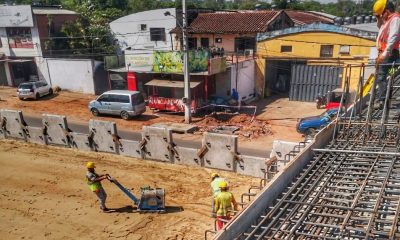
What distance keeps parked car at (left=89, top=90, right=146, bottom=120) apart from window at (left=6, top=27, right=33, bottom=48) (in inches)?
546

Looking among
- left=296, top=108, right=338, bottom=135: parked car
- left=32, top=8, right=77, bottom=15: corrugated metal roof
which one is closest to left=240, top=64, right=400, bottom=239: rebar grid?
left=296, top=108, right=338, bottom=135: parked car

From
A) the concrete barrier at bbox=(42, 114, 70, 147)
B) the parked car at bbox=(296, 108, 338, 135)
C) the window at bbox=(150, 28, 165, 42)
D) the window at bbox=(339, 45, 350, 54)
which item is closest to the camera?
the concrete barrier at bbox=(42, 114, 70, 147)

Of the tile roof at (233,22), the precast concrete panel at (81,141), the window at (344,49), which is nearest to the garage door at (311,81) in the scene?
the window at (344,49)

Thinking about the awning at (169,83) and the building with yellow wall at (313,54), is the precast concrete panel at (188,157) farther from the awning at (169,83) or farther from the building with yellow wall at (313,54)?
the building with yellow wall at (313,54)

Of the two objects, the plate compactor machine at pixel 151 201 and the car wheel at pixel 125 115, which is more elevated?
the plate compactor machine at pixel 151 201

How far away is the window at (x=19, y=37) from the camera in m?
34.5

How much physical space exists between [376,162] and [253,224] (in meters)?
3.72

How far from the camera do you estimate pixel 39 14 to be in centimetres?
3394

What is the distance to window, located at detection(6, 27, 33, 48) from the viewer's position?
34531mm

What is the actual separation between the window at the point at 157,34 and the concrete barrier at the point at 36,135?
2004 cm

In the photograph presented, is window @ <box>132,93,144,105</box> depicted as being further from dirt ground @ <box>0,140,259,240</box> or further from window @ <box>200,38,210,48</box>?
window @ <box>200,38,210,48</box>

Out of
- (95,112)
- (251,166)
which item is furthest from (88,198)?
(95,112)

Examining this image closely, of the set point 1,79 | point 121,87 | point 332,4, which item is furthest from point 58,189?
point 332,4

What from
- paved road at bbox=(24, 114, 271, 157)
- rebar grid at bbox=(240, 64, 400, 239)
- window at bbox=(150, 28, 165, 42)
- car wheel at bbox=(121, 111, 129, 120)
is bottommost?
paved road at bbox=(24, 114, 271, 157)
